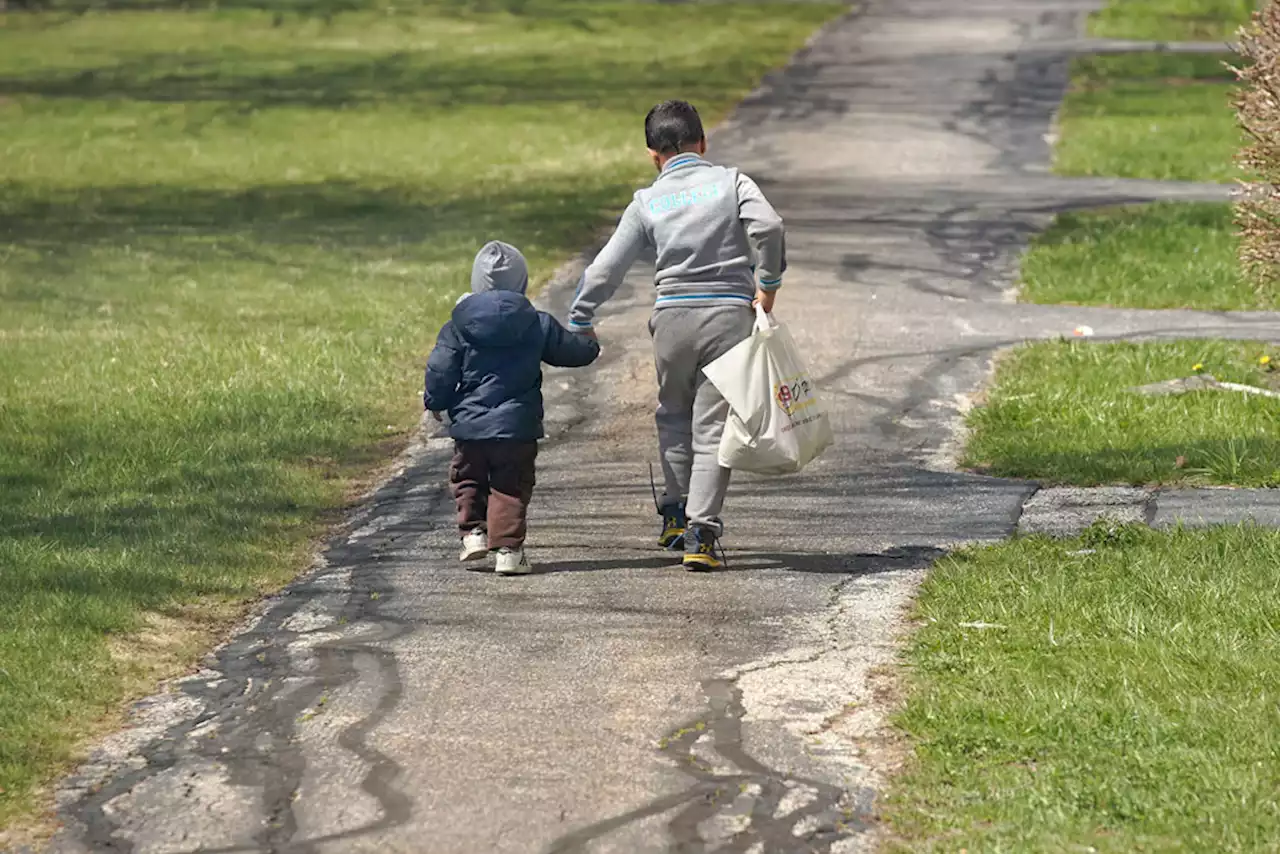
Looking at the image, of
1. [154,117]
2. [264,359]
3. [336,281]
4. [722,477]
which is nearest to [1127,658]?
[722,477]

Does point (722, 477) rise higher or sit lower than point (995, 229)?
higher

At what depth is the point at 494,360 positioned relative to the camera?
8.47m

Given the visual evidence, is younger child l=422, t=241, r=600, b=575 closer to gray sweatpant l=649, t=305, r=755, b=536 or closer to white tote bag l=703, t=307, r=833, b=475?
gray sweatpant l=649, t=305, r=755, b=536

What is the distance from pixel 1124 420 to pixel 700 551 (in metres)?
3.55

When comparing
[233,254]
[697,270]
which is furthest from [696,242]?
[233,254]

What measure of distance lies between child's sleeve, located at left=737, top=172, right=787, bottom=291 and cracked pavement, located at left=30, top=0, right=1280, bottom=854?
117 cm

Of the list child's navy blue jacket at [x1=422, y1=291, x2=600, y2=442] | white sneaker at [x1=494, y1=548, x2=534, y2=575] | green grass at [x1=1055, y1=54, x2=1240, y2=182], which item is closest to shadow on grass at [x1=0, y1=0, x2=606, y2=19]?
green grass at [x1=1055, y1=54, x2=1240, y2=182]

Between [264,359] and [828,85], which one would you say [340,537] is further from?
[828,85]

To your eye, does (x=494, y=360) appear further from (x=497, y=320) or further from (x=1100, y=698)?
(x=1100, y=698)

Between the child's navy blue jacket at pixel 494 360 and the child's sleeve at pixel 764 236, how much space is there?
78 cm

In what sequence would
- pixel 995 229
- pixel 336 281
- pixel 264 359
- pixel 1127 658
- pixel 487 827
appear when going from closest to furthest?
pixel 487 827 < pixel 1127 658 < pixel 264 359 < pixel 336 281 < pixel 995 229

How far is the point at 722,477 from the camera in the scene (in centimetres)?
852

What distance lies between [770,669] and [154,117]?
72.1 feet

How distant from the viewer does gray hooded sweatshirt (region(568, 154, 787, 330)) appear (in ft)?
27.1
